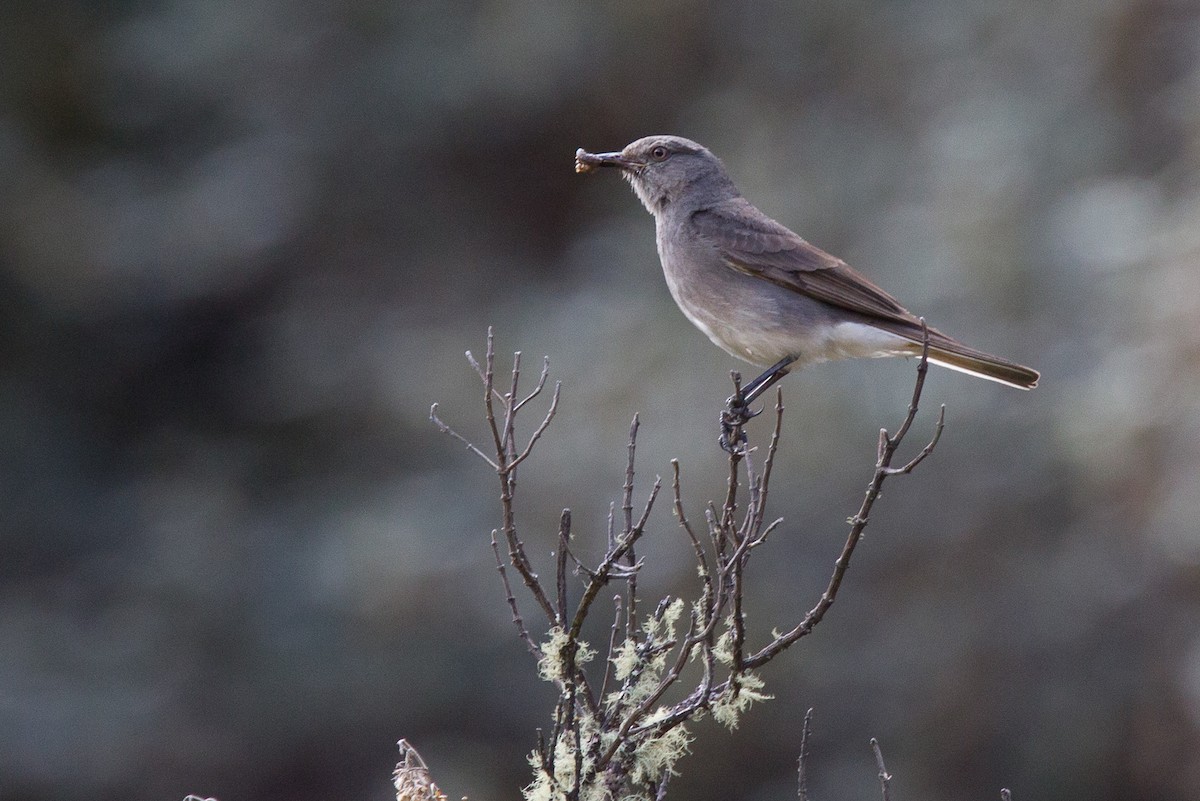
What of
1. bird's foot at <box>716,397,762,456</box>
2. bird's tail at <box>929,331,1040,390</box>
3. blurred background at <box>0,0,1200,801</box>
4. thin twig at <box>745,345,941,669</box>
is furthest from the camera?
blurred background at <box>0,0,1200,801</box>

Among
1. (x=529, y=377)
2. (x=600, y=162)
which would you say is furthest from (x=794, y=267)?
(x=529, y=377)

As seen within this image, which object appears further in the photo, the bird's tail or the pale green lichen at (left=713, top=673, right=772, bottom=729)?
the bird's tail

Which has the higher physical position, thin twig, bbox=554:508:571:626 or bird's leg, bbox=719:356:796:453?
bird's leg, bbox=719:356:796:453

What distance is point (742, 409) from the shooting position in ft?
14.2

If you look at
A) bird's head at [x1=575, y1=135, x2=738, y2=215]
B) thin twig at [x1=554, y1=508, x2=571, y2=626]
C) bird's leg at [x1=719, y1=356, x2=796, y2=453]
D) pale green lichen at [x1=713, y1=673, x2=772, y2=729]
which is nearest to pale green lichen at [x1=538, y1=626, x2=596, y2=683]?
thin twig at [x1=554, y1=508, x2=571, y2=626]

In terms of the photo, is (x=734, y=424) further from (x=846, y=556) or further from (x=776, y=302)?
(x=846, y=556)

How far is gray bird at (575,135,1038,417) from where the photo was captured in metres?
4.87

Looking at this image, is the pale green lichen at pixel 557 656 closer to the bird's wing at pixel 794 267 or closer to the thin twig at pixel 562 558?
the thin twig at pixel 562 558

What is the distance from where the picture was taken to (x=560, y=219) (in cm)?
1225

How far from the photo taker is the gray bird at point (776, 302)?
16.0ft

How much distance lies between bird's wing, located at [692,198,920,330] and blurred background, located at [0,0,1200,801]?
7.42ft

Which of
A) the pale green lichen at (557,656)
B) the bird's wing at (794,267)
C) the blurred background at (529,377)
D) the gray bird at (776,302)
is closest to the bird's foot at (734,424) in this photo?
the gray bird at (776,302)

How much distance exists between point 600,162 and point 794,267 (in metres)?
0.83

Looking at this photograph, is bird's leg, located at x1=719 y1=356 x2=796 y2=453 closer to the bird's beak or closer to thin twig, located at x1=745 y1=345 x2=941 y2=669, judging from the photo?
thin twig, located at x1=745 y1=345 x2=941 y2=669
